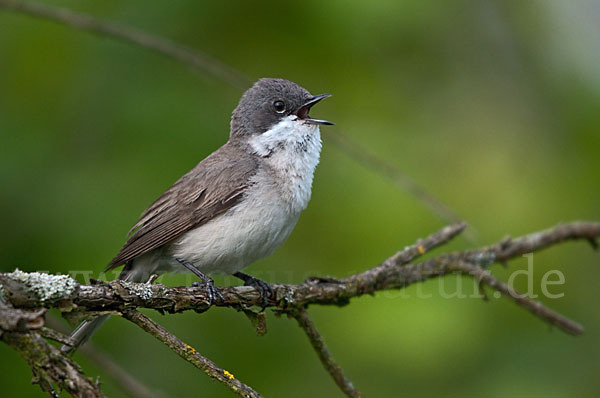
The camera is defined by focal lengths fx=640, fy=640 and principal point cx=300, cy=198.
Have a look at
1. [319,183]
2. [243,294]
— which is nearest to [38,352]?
[243,294]

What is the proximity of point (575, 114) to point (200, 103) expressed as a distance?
318 centimetres

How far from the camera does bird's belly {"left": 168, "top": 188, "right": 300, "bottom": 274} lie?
3.91m

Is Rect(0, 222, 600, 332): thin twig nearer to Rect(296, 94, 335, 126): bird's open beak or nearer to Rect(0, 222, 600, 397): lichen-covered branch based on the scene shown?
Rect(0, 222, 600, 397): lichen-covered branch

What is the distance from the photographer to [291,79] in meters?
5.00

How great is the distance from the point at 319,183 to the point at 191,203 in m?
1.02

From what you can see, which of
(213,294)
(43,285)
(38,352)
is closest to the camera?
(38,352)

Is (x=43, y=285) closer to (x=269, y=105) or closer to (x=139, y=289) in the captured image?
(x=139, y=289)

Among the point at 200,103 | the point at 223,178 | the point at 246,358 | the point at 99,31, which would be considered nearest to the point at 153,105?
the point at 200,103

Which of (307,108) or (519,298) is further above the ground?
(307,108)

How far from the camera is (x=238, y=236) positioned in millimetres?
3922

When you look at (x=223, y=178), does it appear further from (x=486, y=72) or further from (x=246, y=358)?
(x=486, y=72)

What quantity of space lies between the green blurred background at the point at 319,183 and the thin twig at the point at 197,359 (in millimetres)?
1773

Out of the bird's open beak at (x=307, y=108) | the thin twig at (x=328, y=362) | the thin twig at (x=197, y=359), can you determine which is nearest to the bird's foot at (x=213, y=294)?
the thin twig at (x=328, y=362)

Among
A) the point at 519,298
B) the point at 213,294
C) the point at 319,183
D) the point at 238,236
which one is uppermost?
the point at 319,183
